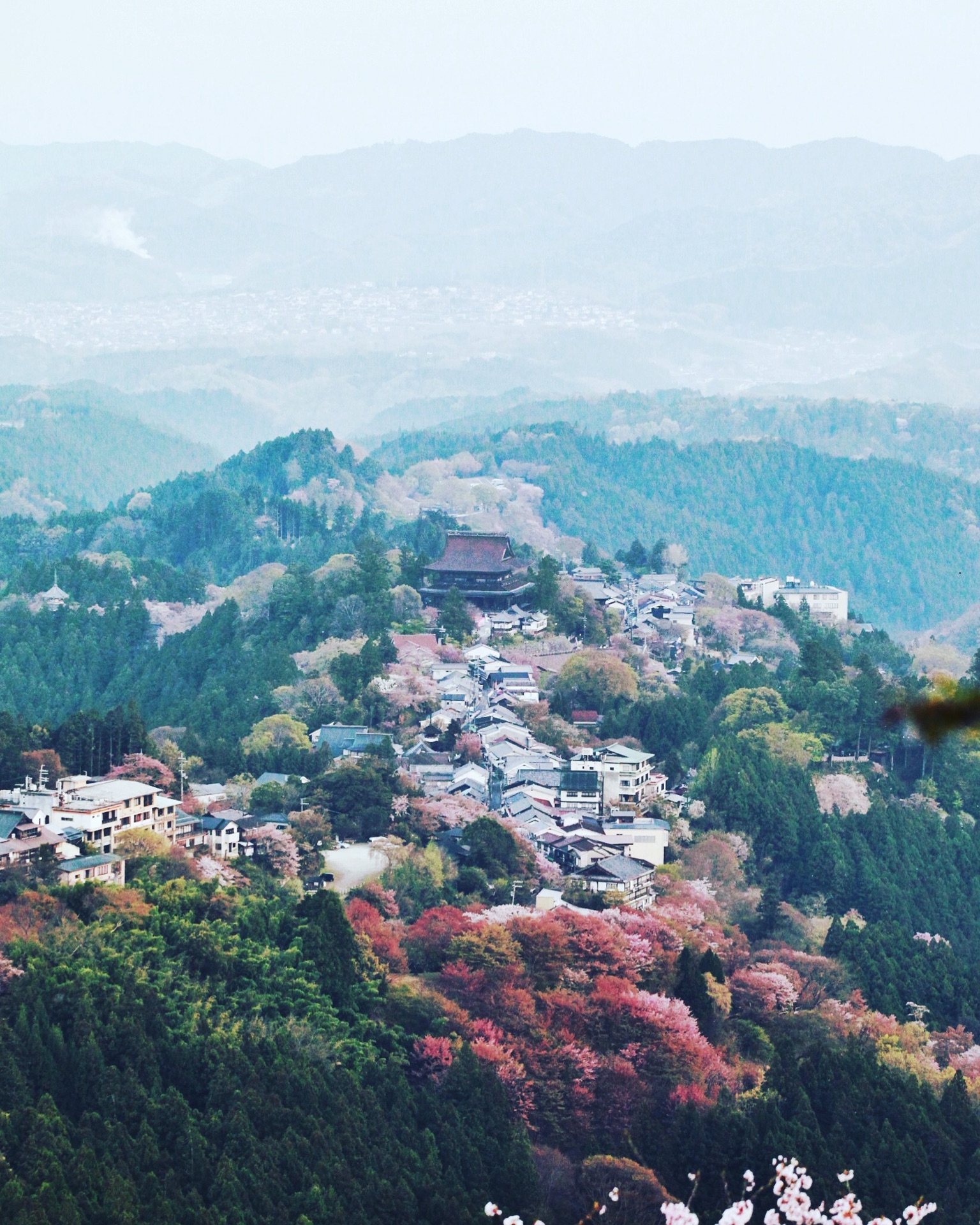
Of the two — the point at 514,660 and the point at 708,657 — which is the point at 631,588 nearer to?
the point at 708,657

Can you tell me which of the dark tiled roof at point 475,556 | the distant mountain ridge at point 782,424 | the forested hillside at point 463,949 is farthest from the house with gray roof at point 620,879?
the distant mountain ridge at point 782,424

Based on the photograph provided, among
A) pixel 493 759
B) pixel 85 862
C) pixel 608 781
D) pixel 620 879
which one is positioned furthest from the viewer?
pixel 493 759

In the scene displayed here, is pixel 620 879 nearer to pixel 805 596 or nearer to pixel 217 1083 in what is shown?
pixel 217 1083

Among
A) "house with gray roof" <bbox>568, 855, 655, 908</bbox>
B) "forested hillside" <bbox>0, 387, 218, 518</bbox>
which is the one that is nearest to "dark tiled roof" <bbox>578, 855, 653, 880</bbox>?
"house with gray roof" <bbox>568, 855, 655, 908</bbox>

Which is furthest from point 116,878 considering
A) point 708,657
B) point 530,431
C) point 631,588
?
point 530,431

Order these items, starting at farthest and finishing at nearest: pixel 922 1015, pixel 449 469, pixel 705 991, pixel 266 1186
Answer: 1. pixel 449 469
2. pixel 922 1015
3. pixel 705 991
4. pixel 266 1186

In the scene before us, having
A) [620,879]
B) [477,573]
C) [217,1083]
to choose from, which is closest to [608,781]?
[620,879]

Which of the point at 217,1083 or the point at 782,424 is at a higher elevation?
the point at 217,1083
